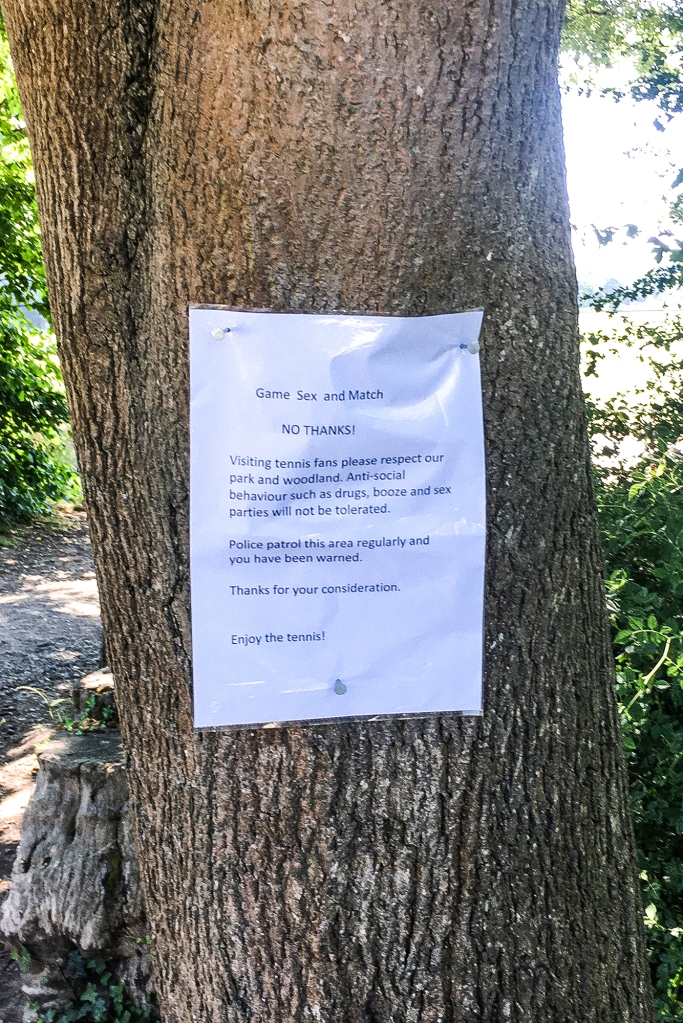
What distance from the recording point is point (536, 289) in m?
1.57

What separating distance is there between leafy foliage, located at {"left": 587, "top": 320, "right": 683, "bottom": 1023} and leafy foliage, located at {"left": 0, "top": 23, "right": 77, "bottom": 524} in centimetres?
786

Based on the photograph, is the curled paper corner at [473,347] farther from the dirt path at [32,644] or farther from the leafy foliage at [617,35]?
the leafy foliage at [617,35]

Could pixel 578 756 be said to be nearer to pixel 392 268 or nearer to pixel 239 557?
pixel 239 557

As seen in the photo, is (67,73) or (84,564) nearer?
(67,73)

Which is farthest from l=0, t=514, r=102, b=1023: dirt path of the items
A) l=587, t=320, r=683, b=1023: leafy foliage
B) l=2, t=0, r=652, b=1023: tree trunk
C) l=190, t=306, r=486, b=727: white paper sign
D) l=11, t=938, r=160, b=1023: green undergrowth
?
l=190, t=306, r=486, b=727: white paper sign

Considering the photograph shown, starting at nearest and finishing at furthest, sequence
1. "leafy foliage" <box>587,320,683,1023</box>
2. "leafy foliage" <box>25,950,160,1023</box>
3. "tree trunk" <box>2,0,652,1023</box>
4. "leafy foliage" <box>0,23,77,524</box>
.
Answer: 1. "tree trunk" <box>2,0,652,1023</box>
2. "leafy foliage" <box>587,320,683,1023</box>
3. "leafy foliage" <box>25,950,160,1023</box>
4. "leafy foliage" <box>0,23,77,524</box>

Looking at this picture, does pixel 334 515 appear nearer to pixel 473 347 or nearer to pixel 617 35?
pixel 473 347

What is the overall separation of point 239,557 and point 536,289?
0.73m

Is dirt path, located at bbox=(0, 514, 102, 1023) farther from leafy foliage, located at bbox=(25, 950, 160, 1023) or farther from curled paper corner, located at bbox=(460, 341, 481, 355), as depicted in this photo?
curled paper corner, located at bbox=(460, 341, 481, 355)

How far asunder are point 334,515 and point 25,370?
33.5 ft

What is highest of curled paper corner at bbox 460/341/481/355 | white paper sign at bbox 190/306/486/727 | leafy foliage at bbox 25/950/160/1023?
curled paper corner at bbox 460/341/481/355

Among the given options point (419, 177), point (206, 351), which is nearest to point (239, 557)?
point (206, 351)

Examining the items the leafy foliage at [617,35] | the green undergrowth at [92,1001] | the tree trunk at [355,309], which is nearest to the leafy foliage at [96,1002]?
the green undergrowth at [92,1001]

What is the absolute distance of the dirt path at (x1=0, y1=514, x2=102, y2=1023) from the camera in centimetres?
435
